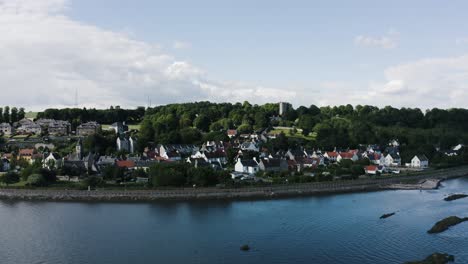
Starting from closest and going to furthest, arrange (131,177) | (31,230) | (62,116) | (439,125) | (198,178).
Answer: (31,230) < (198,178) < (131,177) < (62,116) < (439,125)

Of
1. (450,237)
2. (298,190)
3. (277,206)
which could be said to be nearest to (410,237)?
(450,237)

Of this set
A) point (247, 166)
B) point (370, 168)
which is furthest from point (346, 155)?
point (247, 166)

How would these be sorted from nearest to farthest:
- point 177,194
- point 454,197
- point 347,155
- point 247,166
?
1. point 177,194
2. point 454,197
3. point 247,166
4. point 347,155

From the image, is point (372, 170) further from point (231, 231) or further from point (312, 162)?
point (231, 231)

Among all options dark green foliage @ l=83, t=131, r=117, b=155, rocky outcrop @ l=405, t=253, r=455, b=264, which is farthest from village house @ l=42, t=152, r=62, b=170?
rocky outcrop @ l=405, t=253, r=455, b=264

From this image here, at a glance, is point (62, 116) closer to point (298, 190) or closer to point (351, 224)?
point (298, 190)
